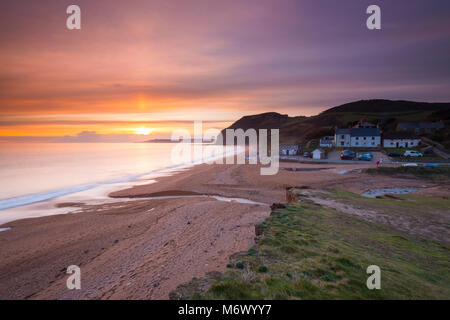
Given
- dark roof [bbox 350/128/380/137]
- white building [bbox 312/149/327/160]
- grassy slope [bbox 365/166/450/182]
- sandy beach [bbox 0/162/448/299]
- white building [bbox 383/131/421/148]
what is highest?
dark roof [bbox 350/128/380/137]

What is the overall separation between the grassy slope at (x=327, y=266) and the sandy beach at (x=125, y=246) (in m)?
1.08

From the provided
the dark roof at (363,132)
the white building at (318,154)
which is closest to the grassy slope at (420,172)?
the white building at (318,154)

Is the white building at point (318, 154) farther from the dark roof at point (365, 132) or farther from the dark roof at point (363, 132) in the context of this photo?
the dark roof at point (365, 132)

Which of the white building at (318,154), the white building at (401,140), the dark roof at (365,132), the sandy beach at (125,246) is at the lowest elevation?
the sandy beach at (125,246)

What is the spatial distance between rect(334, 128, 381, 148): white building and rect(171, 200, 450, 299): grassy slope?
6165 cm

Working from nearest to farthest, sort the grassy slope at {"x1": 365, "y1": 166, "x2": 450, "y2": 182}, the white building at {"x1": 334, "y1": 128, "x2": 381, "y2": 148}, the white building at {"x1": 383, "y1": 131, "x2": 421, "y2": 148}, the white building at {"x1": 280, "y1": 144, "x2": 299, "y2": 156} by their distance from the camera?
1. the grassy slope at {"x1": 365, "y1": 166, "x2": 450, "y2": 182}
2. the white building at {"x1": 383, "y1": 131, "x2": 421, "y2": 148}
3. the white building at {"x1": 280, "y1": 144, "x2": 299, "y2": 156}
4. the white building at {"x1": 334, "y1": 128, "x2": 381, "y2": 148}

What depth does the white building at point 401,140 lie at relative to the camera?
58781 millimetres

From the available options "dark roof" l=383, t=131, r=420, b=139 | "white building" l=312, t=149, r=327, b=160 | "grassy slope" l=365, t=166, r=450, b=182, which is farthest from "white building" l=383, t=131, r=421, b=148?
"grassy slope" l=365, t=166, r=450, b=182

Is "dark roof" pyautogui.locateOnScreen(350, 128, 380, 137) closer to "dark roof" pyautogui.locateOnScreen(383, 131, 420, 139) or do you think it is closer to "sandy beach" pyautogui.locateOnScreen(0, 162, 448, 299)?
"dark roof" pyautogui.locateOnScreen(383, 131, 420, 139)

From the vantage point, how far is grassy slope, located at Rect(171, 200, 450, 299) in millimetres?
5551
